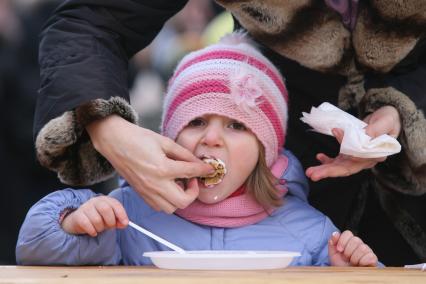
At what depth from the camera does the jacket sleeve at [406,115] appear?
7.54ft

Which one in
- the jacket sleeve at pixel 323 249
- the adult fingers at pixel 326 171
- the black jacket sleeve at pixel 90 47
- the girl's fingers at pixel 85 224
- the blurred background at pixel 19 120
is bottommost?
the blurred background at pixel 19 120

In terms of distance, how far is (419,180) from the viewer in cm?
244

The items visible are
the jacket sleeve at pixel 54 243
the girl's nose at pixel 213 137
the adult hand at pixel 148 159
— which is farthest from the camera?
the girl's nose at pixel 213 137

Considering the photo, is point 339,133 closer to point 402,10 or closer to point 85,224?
point 402,10

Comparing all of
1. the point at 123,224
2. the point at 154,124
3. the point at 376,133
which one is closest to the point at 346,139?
the point at 376,133

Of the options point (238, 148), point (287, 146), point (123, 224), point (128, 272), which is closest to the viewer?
point (128, 272)

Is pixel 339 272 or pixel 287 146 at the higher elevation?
pixel 339 272

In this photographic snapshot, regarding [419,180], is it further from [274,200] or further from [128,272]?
[128,272]

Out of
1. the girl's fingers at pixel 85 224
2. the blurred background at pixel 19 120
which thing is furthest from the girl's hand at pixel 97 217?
the blurred background at pixel 19 120

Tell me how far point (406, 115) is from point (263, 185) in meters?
0.42

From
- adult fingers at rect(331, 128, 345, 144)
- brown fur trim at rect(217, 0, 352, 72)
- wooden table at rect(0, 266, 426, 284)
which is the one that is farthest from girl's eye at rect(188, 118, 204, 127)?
wooden table at rect(0, 266, 426, 284)

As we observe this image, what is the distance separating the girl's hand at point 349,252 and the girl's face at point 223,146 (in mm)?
Answer: 304

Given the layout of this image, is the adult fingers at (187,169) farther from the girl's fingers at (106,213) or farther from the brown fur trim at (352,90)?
the brown fur trim at (352,90)

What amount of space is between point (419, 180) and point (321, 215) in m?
0.27
